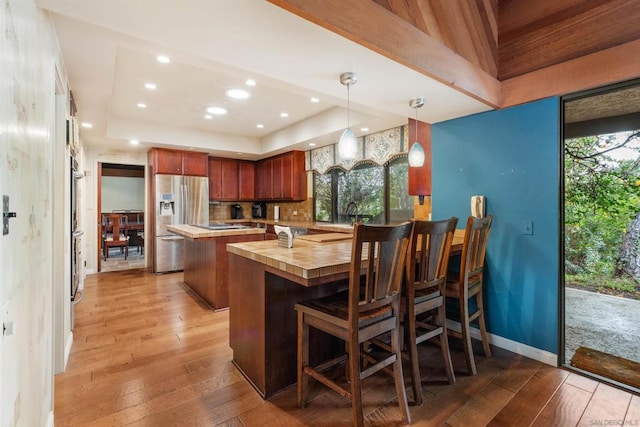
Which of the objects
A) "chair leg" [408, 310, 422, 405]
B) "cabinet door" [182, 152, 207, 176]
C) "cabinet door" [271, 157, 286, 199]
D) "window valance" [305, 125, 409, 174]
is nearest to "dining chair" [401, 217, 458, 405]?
"chair leg" [408, 310, 422, 405]

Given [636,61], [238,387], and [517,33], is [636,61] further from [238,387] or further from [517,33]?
[238,387]

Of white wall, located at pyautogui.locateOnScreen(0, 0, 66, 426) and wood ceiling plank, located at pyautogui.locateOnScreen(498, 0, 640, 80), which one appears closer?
white wall, located at pyautogui.locateOnScreen(0, 0, 66, 426)

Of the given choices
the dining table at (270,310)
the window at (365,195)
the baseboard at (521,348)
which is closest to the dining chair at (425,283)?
the dining table at (270,310)

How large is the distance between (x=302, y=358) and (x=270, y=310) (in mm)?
335

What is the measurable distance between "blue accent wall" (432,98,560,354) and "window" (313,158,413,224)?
126cm

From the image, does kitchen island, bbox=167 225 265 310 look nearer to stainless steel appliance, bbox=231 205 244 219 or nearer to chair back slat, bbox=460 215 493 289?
Answer: chair back slat, bbox=460 215 493 289

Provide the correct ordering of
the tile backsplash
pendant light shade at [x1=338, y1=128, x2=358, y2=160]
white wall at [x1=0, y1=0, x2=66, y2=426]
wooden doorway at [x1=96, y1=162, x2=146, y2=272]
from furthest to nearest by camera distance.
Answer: wooden doorway at [x1=96, y1=162, x2=146, y2=272], the tile backsplash, pendant light shade at [x1=338, y1=128, x2=358, y2=160], white wall at [x1=0, y1=0, x2=66, y2=426]

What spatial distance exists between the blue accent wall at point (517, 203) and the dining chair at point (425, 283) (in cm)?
85

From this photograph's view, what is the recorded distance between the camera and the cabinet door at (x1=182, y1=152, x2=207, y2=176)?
5309mm

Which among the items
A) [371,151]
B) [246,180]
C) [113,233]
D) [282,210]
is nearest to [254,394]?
[371,151]

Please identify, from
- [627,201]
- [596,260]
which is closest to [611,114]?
[627,201]

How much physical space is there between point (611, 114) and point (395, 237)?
2.00m

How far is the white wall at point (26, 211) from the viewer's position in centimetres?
86

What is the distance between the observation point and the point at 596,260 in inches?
89.7
